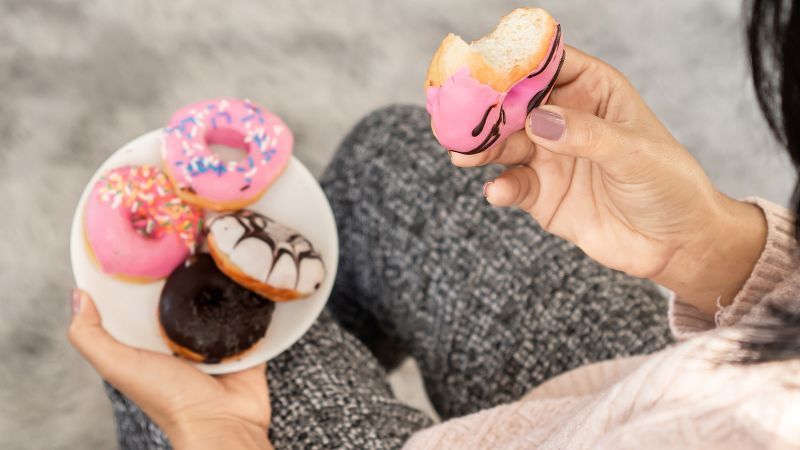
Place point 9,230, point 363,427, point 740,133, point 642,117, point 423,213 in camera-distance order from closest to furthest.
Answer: point 642,117 → point 363,427 → point 423,213 → point 9,230 → point 740,133

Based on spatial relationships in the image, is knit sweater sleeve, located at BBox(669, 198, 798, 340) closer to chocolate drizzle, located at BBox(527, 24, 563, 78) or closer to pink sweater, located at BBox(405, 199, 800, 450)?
pink sweater, located at BBox(405, 199, 800, 450)

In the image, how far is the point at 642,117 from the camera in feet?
2.15

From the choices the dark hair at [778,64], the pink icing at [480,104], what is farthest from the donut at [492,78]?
the dark hair at [778,64]

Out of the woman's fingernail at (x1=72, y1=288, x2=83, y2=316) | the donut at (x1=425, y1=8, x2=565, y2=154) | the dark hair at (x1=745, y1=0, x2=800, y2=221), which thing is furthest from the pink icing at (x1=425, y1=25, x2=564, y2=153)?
the woman's fingernail at (x1=72, y1=288, x2=83, y2=316)

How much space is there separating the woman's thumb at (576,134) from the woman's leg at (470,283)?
0.33 metres

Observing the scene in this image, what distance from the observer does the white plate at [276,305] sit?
90 cm

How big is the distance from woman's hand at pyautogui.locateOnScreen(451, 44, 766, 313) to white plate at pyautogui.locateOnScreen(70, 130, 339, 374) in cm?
34

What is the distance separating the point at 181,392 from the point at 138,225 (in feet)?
0.84

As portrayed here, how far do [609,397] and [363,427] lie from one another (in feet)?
1.03

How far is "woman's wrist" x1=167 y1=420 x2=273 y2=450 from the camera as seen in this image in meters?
0.79

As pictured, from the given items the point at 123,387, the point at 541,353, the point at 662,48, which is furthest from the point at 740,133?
the point at 123,387

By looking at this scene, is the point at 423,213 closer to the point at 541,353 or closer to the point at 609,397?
the point at 541,353

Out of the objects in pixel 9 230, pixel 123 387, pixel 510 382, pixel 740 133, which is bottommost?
pixel 9 230

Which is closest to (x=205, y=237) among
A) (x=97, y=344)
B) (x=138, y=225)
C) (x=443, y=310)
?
(x=138, y=225)
